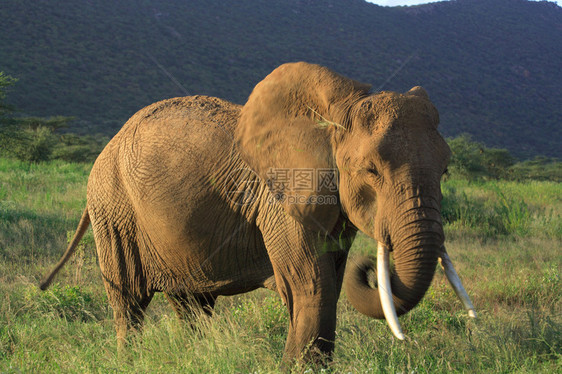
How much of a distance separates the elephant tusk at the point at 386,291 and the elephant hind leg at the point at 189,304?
1.78m

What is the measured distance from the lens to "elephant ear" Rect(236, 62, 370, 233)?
104 inches

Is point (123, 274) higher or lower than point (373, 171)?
lower

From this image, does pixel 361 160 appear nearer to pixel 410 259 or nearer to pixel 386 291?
pixel 410 259

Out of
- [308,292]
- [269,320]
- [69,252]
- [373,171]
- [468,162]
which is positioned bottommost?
[468,162]

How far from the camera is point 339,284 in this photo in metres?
3.07

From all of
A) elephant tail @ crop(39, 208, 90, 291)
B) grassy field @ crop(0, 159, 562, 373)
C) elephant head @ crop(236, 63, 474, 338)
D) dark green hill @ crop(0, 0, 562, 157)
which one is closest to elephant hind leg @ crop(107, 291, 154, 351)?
grassy field @ crop(0, 159, 562, 373)

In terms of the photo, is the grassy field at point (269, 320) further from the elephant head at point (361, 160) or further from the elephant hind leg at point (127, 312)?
the elephant head at point (361, 160)

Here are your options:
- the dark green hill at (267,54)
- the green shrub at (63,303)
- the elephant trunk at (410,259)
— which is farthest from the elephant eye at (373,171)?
the dark green hill at (267,54)

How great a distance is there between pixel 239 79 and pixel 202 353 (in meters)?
40.2

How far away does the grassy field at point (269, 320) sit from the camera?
3.22 m

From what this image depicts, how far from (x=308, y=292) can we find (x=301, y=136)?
0.81 m

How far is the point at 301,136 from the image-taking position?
2711 millimetres

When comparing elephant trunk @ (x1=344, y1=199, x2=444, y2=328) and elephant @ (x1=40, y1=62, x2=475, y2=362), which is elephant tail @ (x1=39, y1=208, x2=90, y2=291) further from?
elephant trunk @ (x1=344, y1=199, x2=444, y2=328)

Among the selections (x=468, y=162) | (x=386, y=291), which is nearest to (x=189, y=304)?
(x=386, y=291)
